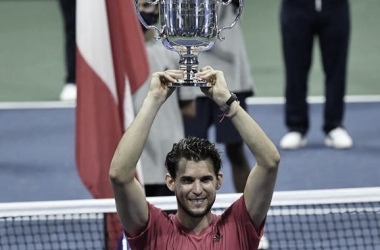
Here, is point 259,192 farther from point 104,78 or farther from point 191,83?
point 104,78

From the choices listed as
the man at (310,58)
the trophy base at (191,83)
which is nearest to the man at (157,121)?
the trophy base at (191,83)

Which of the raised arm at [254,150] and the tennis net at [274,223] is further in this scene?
the tennis net at [274,223]

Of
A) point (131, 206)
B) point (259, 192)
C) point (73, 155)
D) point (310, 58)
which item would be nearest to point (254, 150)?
point (259, 192)

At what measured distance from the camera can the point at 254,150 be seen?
184 inches

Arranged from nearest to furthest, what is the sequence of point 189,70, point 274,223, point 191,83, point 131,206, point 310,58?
point 191,83
point 189,70
point 131,206
point 274,223
point 310,58

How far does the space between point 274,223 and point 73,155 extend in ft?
12.3

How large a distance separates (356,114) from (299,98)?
1.61 metres

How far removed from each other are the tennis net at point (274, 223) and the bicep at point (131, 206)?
1.32 metres

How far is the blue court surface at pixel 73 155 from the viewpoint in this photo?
9688 mm

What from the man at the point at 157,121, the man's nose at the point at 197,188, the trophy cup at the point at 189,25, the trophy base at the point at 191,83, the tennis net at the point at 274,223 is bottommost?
the tennis net at the point at 274,223

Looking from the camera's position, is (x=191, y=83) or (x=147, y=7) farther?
(x=147, y=7)

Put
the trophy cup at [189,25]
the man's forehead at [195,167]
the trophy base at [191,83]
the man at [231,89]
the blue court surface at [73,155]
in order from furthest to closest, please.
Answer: the blue court surface at [73,155], the man at [231,89], the man's forehead at [195,167], the trophy cup at [189,25], the trophy base at [191,83]

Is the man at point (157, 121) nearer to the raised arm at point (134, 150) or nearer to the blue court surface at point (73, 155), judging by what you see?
the raised arm at point (134, 150)

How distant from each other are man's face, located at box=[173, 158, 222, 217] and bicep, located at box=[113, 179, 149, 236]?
0.16 metres
